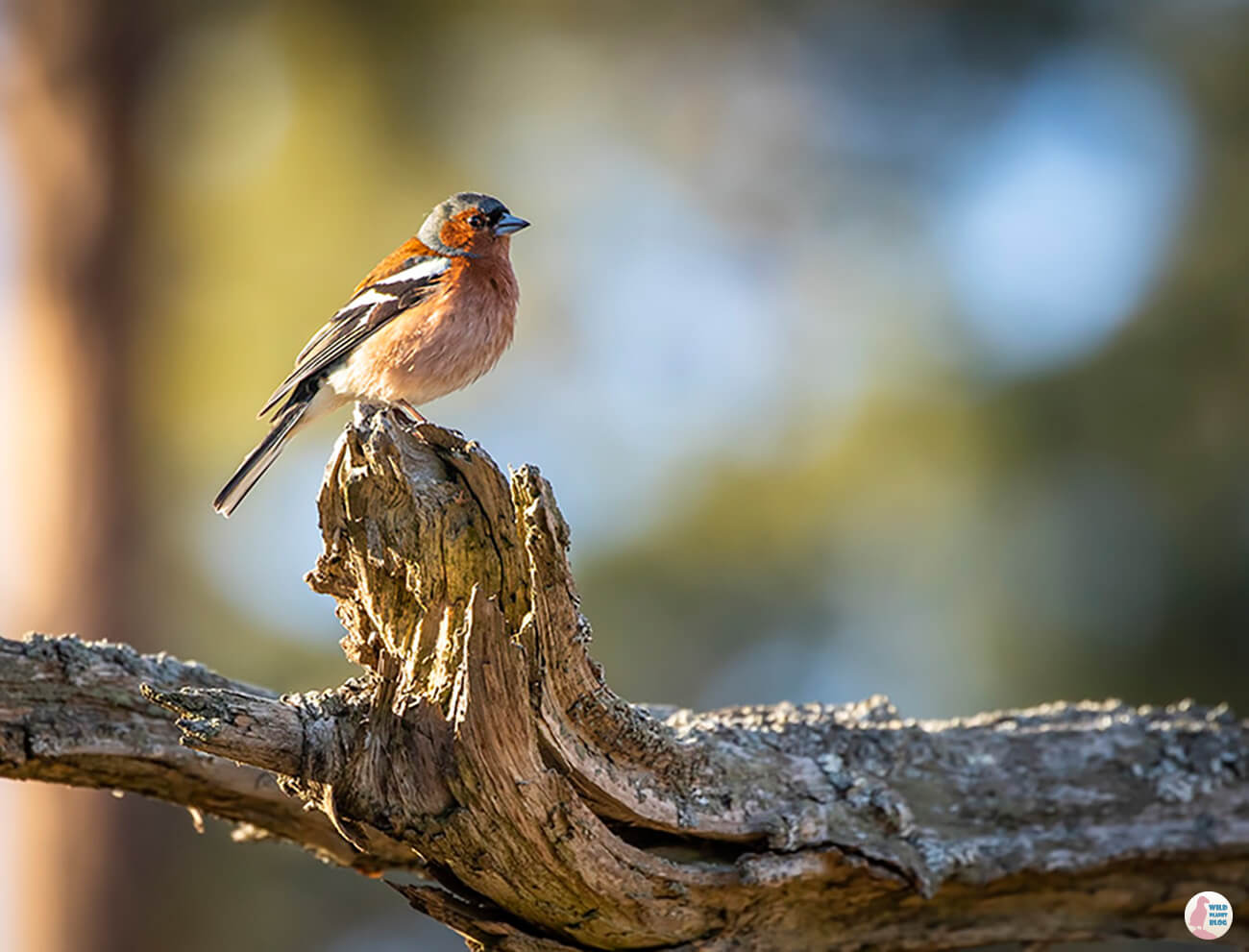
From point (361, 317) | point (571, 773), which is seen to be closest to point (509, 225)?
point (361, 317)

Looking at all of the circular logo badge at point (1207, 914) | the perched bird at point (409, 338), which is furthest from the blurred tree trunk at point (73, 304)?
the circular logo badge at point (1207, 914)

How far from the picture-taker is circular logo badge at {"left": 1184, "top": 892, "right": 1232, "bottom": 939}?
15.8 feet

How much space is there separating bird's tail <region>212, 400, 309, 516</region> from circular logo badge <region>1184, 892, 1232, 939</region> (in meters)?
3.97

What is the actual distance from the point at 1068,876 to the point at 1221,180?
5.35m

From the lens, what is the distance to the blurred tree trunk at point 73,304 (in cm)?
897

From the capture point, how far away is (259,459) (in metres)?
5.86

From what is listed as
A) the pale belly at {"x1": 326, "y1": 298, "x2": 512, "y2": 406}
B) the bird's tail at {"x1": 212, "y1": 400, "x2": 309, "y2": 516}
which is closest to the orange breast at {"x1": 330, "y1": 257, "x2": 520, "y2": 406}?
the pale belly at {"x1": 326, "y1": 298, "x2": 512, "y2": 406}

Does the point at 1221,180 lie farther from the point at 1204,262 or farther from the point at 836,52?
the point at 836,52

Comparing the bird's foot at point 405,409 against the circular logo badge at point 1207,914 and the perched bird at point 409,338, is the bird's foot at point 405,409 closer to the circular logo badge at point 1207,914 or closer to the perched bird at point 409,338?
the perched bird at point 409,338

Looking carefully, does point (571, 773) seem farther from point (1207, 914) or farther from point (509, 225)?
point (509, 225)

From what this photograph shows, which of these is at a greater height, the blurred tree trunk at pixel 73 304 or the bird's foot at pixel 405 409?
the blurred tree trunk at pixel 73 304

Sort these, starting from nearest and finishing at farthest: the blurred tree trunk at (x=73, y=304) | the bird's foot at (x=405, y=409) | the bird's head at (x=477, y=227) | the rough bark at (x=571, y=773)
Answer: the rough bark at (x=571, y=773)
the bird's foot at (x=405, y=409)
the bird's head at (x=477, y=227)
the blurred tree trunk at (x=73, y=304)

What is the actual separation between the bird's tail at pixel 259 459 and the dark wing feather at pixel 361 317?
0.10 m

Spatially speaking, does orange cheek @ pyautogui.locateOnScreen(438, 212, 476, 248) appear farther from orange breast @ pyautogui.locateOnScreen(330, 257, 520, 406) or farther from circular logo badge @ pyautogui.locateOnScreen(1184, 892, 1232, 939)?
circular logo badge @ pyautogui.locateOnScreen(1184, 892, 1232, 939)
